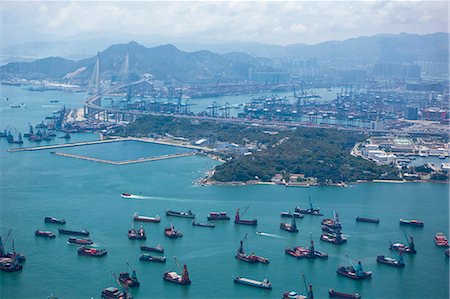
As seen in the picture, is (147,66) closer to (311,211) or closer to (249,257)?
(311,211)

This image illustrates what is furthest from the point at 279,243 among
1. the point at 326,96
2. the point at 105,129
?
the point at 326,96

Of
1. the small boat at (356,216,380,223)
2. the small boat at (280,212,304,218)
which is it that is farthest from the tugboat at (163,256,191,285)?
the small boat at (356,216,380,223)

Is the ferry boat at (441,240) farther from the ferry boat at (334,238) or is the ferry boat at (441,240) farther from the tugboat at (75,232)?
the tugboat at (75,232)

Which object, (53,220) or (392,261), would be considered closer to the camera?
(392,261)

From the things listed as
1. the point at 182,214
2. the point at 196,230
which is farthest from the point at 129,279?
the point at 182,214

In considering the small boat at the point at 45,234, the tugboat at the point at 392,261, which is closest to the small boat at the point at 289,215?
the tugboat at the point at 392,261

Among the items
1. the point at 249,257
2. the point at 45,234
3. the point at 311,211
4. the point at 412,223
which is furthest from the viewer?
the point at 311,211
